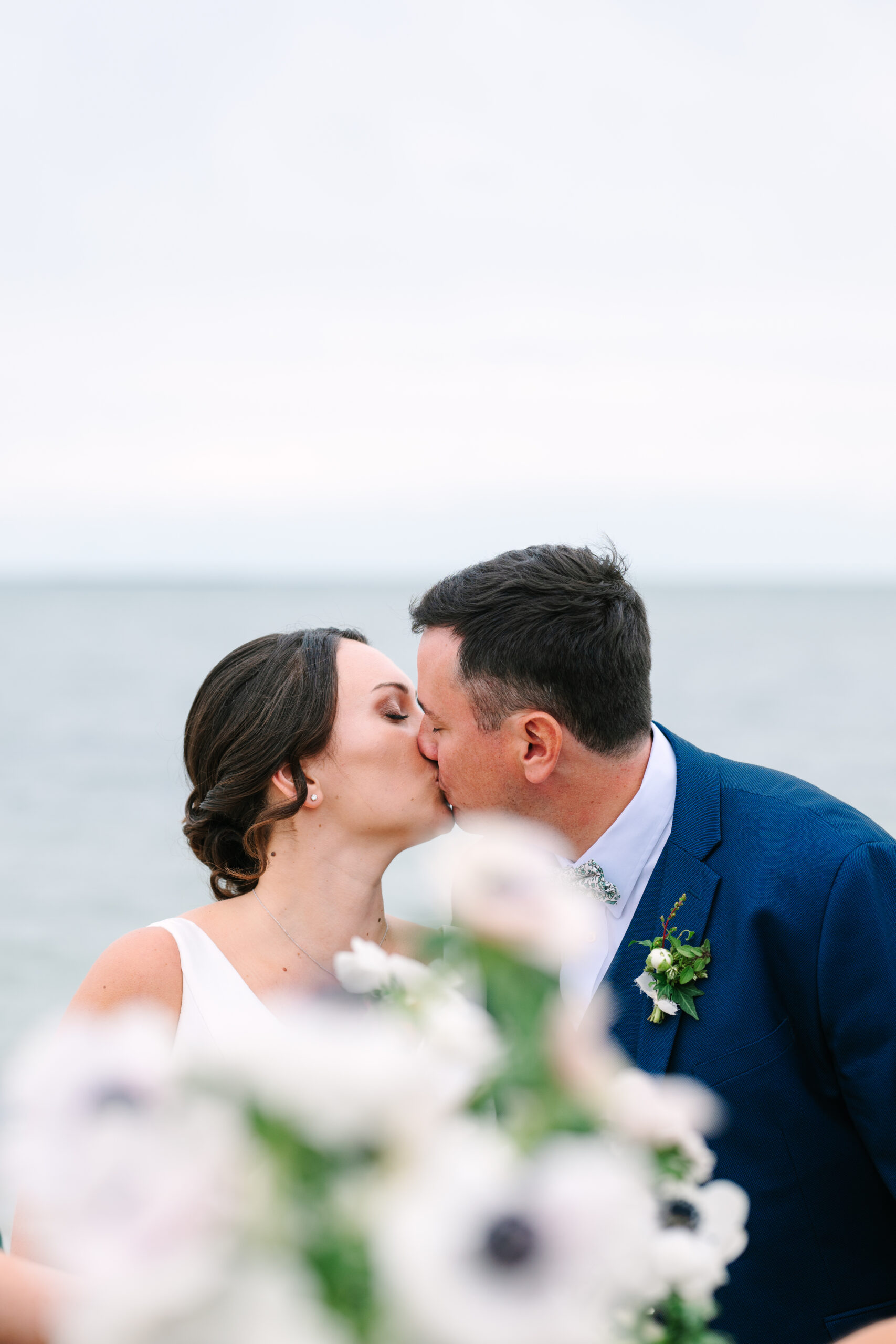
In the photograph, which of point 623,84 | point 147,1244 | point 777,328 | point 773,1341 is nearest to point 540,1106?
point 147,1244

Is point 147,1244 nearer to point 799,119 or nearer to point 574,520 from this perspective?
point 799,119

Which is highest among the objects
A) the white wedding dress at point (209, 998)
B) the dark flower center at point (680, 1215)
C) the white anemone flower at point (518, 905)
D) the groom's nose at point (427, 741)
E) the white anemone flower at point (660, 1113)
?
the white anemone flower at point (518, 905)

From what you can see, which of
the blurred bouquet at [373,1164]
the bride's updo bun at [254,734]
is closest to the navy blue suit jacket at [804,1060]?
the bride's updo bun at [254,734]

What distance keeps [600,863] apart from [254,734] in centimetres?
119

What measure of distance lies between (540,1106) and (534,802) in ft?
7.64

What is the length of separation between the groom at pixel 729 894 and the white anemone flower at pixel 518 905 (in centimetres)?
184

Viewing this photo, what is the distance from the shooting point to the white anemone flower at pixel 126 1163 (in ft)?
2.26

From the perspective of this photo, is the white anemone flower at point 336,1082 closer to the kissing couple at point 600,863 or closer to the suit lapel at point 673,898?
the kissing couple at point 600,863

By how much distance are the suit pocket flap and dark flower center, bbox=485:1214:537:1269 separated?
2062 mm

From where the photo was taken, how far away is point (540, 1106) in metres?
0.81

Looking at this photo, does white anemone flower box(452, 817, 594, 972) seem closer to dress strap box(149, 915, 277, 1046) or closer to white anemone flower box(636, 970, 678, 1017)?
white anemone flower box(636, 970, 678, 1017)

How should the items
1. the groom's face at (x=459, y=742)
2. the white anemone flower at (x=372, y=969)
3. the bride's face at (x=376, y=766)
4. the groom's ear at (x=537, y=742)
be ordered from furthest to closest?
the bride's face at (x=376, y=766), the groom's face at (x=459, y=742), the groom's ear at (x=537, y=742), the white anemone flower at (x=372, y=969)

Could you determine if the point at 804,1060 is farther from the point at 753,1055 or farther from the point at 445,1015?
the point at 445,1015

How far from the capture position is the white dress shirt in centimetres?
294
